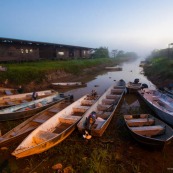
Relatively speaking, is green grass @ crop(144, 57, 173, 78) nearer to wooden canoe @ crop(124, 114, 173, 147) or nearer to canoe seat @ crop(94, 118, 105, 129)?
wooden canoe @ crop(124, 114, 173, 147)

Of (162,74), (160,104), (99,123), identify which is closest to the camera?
(99,123)

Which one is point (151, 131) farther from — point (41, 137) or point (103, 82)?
point (103, 82)

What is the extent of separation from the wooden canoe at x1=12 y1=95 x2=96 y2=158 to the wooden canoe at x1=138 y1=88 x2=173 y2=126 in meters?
4.81

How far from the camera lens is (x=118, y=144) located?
8.35 m

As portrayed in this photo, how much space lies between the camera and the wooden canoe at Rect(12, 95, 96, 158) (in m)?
6.79

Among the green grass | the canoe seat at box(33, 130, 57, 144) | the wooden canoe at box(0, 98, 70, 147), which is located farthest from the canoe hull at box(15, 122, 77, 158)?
the green grass

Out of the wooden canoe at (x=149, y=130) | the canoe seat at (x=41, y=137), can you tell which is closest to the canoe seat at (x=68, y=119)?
the canoe seat at (x=41, y=137)

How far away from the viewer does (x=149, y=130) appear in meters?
8.45

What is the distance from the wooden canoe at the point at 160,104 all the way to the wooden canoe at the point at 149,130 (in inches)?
41.9

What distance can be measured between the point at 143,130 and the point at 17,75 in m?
16.7

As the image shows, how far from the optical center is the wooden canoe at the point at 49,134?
6795mm

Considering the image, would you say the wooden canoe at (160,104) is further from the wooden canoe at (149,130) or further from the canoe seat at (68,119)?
the canoe seat at (68,119)

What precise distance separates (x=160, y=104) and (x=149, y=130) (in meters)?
5.35

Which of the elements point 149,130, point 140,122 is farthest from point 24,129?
point 149,130
